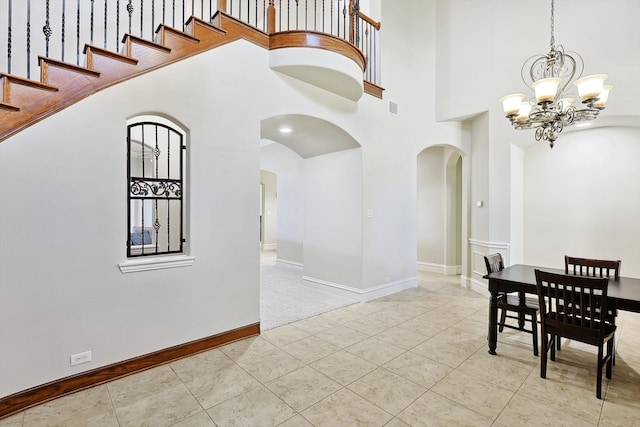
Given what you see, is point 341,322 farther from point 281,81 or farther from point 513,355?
point 281,81

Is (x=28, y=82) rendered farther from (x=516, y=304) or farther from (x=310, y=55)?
(x=516, y=304)

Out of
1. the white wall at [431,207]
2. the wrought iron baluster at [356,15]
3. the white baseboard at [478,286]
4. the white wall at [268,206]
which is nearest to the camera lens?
the wrought iron baluster at [356,15]

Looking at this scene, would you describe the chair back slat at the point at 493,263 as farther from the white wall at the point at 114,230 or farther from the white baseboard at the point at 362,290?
the white wall at the point at 114,230

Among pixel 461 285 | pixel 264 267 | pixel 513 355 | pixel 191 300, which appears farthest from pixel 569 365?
pixel 264 267

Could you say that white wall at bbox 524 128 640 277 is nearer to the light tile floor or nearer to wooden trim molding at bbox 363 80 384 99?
the light tile floor

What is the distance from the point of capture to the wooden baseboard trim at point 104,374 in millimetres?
2150

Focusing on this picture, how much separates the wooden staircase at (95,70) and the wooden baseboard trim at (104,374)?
5.80 ft

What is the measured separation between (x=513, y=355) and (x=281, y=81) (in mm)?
3753

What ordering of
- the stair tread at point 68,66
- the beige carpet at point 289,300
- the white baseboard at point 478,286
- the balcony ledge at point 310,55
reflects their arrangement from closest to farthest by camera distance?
1. the stair tread at point 68,66
2. the balcony ledge at point 310,55
3. the beige carpet at point 289,300
4. the white baseboard at point 478,286

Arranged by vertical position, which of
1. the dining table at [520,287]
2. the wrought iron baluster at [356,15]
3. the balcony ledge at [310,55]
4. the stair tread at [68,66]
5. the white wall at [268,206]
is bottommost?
the dining table at [520,287]

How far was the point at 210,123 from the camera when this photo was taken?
3.06 meters

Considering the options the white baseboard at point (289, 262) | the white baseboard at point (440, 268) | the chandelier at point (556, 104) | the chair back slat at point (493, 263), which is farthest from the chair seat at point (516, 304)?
the white baseboard at point (289, 262)

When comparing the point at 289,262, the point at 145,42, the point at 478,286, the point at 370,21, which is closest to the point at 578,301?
the point at 478,286

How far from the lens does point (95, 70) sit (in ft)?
8.04
